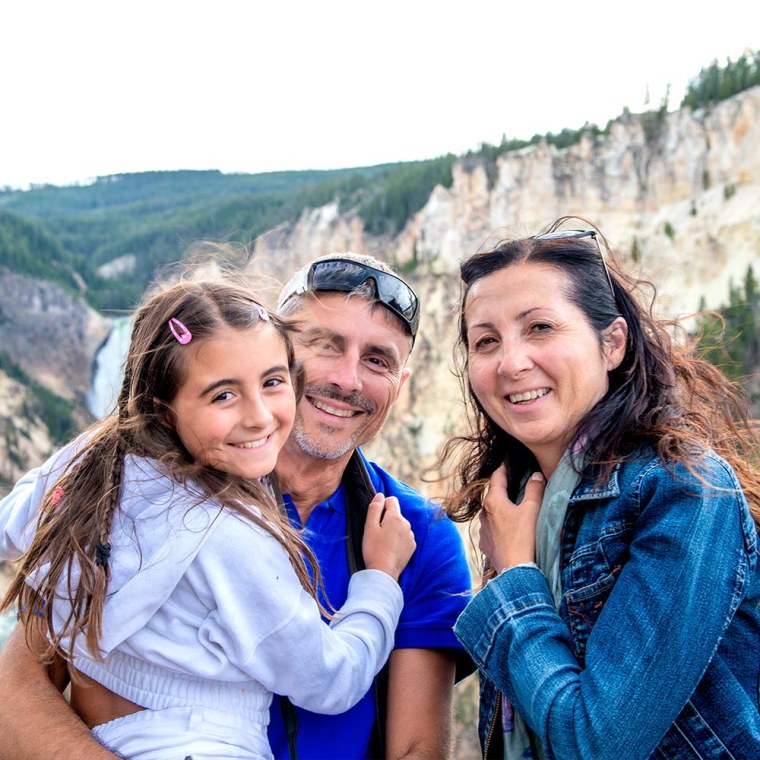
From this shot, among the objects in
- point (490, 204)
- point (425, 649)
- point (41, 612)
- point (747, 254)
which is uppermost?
point (490, 204)

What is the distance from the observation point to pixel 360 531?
2.16 metres

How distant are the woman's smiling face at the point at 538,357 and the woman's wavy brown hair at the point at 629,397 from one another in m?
0.03

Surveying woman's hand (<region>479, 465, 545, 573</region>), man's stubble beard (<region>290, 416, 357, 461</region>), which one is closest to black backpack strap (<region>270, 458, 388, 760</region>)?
man's stubble beard (<region>290, 416, 357, 461</region>)

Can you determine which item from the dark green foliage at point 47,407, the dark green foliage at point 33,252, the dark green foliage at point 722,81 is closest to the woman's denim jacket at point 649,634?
the dark green foliage at point 722,81

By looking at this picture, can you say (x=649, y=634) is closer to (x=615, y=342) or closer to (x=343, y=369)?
(x=615, y=342)

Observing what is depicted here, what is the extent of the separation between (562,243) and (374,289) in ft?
1.96

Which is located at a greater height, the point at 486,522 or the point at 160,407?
the point at 160,407

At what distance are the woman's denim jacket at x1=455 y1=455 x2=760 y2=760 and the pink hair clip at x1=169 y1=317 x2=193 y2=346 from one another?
0.83 m

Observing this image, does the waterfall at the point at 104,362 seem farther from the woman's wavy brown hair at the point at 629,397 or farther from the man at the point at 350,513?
the woman's wavy brown hair at the point at 629,397

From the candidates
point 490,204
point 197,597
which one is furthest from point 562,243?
point 490,204

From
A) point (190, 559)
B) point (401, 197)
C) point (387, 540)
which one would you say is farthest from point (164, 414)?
point (401, 197)

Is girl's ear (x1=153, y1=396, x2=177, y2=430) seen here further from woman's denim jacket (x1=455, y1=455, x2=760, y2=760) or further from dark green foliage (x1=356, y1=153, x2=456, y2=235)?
dark green foliage (x1=356, y1=153, x2=456, y2=235)

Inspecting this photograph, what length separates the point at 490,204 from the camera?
32.6 metres

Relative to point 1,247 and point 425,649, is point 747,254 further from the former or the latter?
point 1,247
